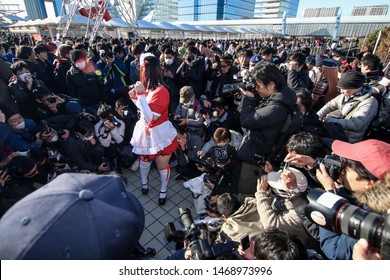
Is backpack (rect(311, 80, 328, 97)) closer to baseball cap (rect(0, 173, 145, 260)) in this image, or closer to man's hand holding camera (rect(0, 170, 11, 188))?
baseball cap (rect(0, 173, 145, 260))

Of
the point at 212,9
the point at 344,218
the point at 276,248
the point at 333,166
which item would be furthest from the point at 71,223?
the point at 212,9

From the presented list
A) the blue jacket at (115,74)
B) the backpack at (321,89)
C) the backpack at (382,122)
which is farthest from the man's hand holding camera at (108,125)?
the backpack at (382,122)

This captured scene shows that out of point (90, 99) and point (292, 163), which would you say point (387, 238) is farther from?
point (90, 99)

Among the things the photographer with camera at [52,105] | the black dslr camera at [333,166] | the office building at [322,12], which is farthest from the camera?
the office building at [322,12]

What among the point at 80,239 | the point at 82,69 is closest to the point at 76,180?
the point at 80,239

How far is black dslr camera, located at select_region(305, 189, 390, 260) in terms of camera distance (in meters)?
0.98

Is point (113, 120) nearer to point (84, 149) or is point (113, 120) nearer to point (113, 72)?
point (84, 149)

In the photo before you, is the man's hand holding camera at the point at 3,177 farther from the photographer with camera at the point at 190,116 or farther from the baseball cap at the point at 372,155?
the baseball cap at the point at 372,155

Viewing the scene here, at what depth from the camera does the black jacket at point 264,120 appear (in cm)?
216

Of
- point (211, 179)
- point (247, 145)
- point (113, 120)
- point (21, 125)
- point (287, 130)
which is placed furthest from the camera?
point (113, 120)

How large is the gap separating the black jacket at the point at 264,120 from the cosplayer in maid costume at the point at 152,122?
102 centimetres

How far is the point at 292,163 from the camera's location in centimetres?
196

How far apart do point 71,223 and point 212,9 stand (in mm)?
83962

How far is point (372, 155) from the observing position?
1410 mm
